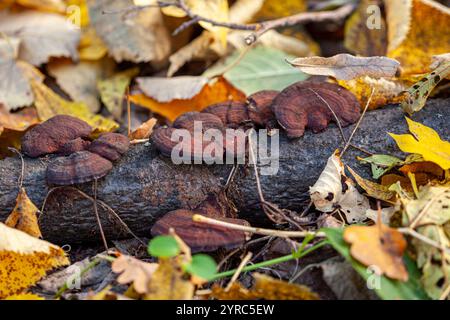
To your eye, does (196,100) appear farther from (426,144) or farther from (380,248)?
(380,248)

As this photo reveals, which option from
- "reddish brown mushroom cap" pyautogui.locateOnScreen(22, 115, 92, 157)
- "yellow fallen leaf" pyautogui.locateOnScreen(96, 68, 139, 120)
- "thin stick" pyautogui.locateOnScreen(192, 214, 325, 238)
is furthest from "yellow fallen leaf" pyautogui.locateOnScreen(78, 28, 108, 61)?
"thin stick" pyautogui.locateOnScreen(192, 214, 325, 238)

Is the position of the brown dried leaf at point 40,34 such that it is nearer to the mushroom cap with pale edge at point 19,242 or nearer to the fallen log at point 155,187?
the fallen log at point 155,187

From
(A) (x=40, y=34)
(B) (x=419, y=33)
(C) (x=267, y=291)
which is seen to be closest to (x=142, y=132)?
(C) (x=267, y=291)

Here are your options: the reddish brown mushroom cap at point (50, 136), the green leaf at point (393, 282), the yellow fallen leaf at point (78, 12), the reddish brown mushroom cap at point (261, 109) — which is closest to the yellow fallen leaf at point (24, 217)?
the reddish brown mushroom cap at point (50, 136)

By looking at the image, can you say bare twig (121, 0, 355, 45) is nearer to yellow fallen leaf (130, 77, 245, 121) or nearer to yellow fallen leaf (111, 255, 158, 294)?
yellow fallen leaf (130, 77, 245, 121)
